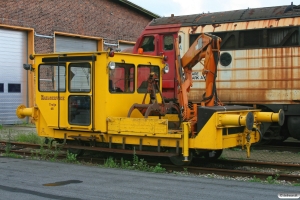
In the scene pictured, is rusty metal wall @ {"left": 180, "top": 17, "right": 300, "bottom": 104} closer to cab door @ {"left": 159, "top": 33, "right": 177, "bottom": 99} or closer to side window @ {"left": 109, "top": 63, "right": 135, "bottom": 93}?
cab door @ {"left": 159, "top": 33, "right": 177, "bottom": 99}

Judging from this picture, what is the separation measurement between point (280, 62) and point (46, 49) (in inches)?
556

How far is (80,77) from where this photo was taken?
36.4 feet

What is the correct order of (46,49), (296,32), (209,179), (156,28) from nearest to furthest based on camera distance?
(209,179) → (296,32) → (156,28) → (46,49)

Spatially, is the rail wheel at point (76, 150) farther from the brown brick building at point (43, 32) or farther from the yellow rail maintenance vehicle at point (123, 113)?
the brown brick building at point (43, 32)

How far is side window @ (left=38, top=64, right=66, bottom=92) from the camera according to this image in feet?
37.3

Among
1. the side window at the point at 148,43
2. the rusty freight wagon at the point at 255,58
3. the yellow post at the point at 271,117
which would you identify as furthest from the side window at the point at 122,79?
the side window at the point at 148,43

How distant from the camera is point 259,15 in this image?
1444 centimetres

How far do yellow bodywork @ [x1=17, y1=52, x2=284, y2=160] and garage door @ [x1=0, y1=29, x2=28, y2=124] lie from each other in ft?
38.7

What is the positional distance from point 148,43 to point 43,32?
1045cm

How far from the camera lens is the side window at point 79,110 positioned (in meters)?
11.0

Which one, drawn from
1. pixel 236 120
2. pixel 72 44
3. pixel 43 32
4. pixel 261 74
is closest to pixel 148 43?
pixel 261 74

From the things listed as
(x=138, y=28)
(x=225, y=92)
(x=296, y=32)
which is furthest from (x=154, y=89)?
(x=138, y=28)

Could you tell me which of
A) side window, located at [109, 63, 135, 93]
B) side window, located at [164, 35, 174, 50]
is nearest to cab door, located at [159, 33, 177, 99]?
side window, located at [164, 35, 174, 50]

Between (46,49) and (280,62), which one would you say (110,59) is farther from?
(46,49)
